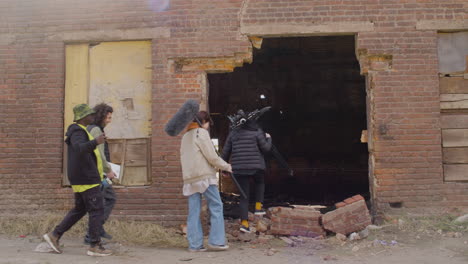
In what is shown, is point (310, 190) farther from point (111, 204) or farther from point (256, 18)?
point (111, 204)

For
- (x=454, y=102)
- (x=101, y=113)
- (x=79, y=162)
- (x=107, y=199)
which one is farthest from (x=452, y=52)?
(x=79, y=162)

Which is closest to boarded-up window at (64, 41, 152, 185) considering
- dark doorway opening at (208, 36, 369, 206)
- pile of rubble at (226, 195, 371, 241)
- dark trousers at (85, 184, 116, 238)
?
dark trousers at (85, 184, 116, 238)

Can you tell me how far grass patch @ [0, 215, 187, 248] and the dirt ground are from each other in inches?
7.6

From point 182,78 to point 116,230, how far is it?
2.54 m

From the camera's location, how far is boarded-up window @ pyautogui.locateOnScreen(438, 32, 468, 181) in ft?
21.3

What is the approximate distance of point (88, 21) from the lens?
6.93m

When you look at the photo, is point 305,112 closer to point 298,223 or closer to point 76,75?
point 298,223

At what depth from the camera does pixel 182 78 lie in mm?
6746

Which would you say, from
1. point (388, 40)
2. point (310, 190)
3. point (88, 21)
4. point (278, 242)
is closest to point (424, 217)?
point (278, 242)

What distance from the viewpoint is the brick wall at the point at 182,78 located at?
6.43 meters

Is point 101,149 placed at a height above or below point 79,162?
above

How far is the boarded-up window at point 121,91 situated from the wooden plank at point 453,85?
4.69 m

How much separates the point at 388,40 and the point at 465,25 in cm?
121

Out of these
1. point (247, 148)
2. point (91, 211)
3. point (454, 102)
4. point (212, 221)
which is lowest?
point (212, 221)
